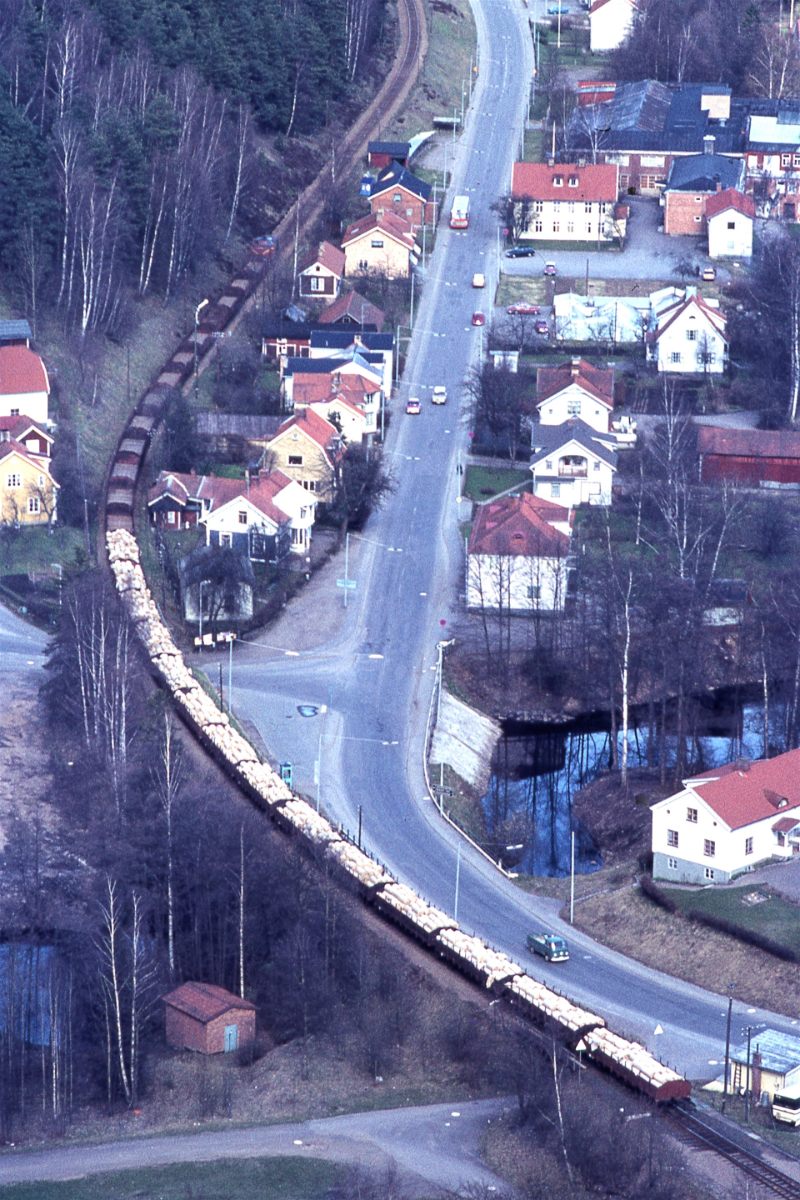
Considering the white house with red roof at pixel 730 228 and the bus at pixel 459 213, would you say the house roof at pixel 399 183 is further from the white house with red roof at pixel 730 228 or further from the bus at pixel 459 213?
the white house with red roof at pixel 730 228

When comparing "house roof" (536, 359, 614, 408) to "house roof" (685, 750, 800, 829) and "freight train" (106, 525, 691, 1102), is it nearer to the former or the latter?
"freight train" (106, 525, 691, 1102)

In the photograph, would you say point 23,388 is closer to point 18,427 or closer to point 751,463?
point 18,427

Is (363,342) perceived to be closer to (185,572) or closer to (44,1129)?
(185,572)

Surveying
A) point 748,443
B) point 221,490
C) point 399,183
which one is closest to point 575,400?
point 748,443

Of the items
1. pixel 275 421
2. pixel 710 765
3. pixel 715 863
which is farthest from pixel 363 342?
pixel 715 863

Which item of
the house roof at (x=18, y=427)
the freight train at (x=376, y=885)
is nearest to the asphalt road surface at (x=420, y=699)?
the freight train at (x=376, y=885)

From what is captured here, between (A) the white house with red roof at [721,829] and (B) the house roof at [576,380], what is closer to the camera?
(A) the white house with red roof at [721,829]
